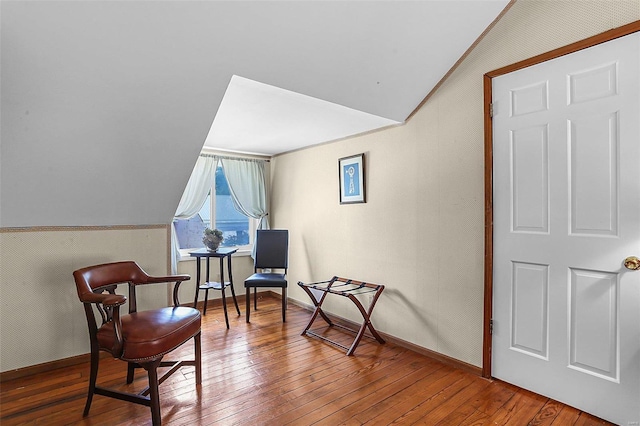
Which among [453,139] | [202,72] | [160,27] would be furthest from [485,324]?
[160,27]

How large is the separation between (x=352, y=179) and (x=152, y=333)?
238 cm

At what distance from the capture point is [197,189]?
436 cm

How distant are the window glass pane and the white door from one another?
352 cm

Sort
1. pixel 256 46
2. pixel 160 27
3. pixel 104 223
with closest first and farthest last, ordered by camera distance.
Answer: pixel 160 27
pixel 256 46
pixel 104 223

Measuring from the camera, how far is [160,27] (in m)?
1.73

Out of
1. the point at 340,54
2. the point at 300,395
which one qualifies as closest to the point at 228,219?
the point at 300,395

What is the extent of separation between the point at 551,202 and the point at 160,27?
2.53 meters

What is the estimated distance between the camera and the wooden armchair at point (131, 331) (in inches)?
75.2

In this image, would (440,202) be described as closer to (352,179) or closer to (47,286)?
(352,179)

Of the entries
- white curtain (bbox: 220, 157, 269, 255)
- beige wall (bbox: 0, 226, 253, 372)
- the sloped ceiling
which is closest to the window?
white curtain (bbox: 220, 157, 269, 255)

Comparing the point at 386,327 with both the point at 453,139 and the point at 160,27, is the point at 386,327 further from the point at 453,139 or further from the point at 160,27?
the point at 160,27

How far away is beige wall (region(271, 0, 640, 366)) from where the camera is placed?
2250 mm

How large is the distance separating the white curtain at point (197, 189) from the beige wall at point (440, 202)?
1749 mm

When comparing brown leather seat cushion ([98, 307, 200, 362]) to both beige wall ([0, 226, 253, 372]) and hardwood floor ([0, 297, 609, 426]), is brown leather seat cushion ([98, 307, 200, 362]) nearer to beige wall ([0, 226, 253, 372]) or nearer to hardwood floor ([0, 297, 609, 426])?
hardwood floor ([0, 297, 609, 426])
